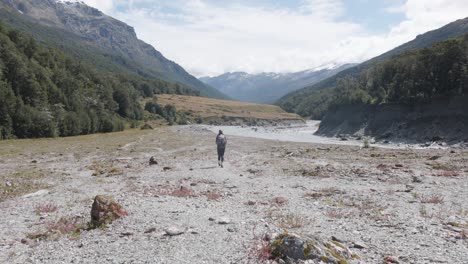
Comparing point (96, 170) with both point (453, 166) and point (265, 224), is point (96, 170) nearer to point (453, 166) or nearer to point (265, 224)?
point (265, 224)

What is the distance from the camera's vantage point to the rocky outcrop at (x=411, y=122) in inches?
2707

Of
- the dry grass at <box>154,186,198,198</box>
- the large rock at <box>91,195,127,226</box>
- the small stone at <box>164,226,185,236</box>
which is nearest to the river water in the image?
the dry grass at <box>154,186,198,198</box>

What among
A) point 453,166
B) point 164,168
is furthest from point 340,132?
point 164,168

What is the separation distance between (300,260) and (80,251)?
7387 mm

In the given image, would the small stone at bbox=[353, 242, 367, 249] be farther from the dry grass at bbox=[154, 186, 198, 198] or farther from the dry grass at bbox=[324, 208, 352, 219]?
the dry grass at bbox=[154, 186, 198, 198]

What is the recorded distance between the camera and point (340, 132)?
105188 mm

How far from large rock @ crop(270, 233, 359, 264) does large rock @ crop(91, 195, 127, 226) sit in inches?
292

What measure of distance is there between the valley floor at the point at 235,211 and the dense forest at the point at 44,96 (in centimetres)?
4787

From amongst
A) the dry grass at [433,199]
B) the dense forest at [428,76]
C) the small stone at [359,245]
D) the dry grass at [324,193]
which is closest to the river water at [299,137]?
the dense forest at [428,76]

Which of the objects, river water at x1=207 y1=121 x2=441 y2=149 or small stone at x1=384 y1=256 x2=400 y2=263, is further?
river water at x1=207 y1=121 x2=441 y2=149

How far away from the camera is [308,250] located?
1024cm

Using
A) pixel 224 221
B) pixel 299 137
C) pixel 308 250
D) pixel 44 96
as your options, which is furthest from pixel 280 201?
pixel 299 137

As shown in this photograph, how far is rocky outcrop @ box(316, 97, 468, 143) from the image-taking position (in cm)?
6875

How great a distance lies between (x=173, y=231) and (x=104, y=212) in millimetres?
3603
